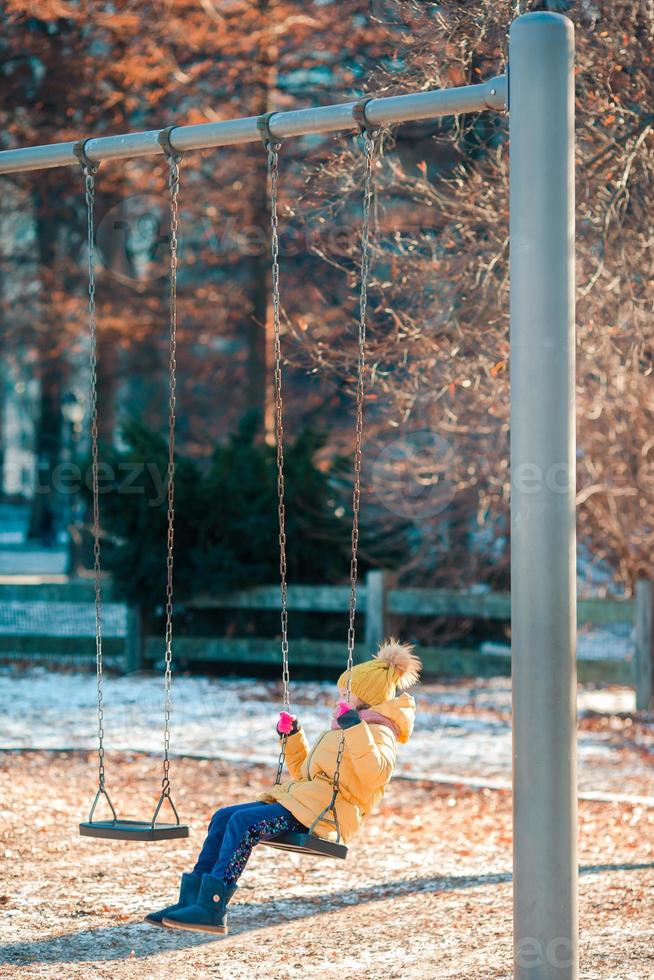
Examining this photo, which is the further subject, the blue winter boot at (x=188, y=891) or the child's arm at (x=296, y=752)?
the child's arm at (x=296, y=752)

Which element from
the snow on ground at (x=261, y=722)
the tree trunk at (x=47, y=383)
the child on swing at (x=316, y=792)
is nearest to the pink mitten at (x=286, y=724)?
the child on swing at (x=316, y=792)

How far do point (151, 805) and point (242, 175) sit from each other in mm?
11583

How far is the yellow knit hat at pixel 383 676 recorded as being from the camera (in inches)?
203

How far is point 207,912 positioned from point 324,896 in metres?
1.26

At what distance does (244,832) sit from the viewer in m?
4.68

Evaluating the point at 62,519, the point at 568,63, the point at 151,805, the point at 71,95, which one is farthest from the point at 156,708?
the point at 62,519

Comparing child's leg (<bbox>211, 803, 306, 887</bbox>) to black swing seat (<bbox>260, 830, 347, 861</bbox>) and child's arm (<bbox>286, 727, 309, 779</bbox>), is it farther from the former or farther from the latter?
child's arm (<bbox>286, 727, 309, 779</bbox>)

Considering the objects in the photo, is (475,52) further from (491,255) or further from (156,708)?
(156,708)

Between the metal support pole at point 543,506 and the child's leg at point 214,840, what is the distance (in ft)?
4.03

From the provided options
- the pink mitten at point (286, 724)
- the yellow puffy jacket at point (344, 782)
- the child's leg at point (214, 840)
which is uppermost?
the pink mitten at point (286, 724)

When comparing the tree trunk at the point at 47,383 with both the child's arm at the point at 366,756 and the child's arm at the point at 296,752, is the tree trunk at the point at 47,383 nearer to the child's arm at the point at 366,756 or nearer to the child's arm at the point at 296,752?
the child's arm at the point at 296,752

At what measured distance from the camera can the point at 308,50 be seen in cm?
1595

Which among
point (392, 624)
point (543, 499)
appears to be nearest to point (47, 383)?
point (392, 624)

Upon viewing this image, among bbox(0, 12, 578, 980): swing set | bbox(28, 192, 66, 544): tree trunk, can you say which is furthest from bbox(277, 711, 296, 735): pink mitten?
bbox(28, 192, 66, 544): tree trunk
